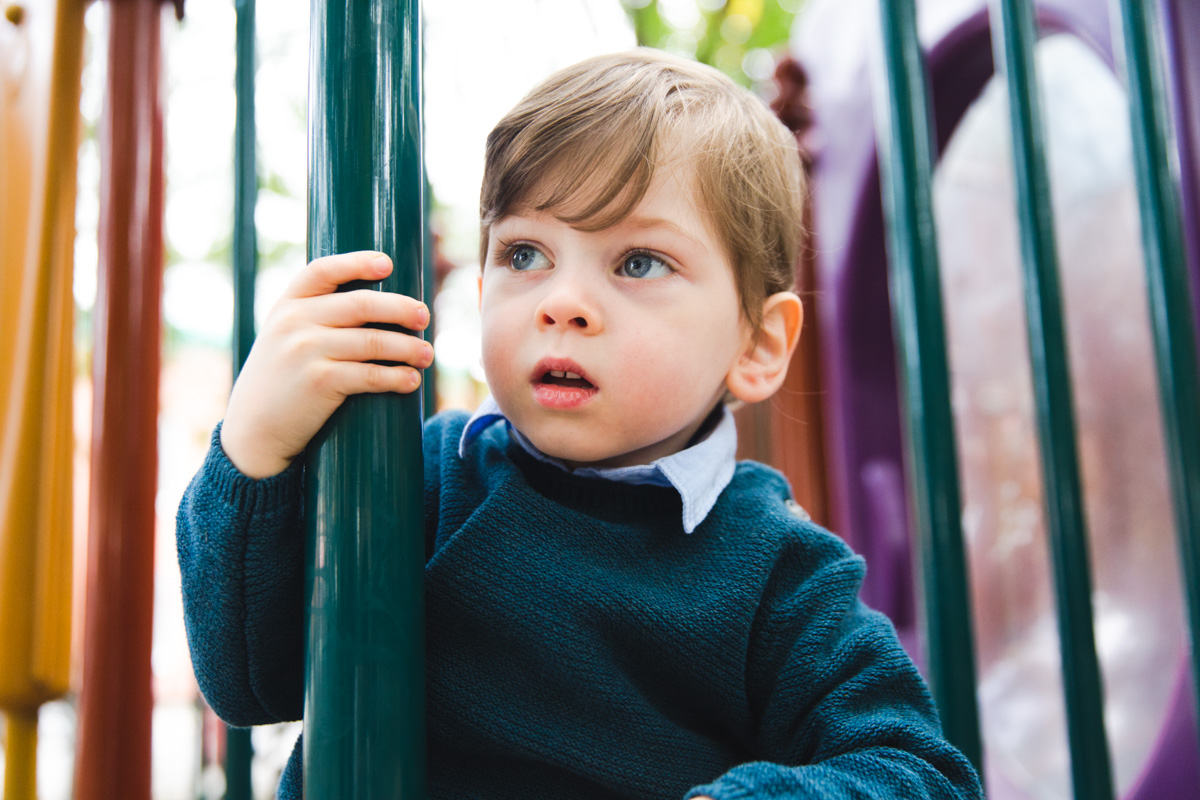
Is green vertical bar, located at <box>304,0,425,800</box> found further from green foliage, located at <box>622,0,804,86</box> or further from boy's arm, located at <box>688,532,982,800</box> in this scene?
green foliage, located at <box>622,0,804,86</box>

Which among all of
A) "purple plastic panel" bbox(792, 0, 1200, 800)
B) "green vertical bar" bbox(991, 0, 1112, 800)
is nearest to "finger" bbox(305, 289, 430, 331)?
"green vertical bar" bbox(991, 0, 1112, 800)

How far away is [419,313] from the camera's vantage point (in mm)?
560

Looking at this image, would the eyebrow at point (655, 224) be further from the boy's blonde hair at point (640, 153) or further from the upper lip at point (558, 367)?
the upper lip at point (558, 367)

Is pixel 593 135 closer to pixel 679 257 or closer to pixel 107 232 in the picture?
pixel 679 257

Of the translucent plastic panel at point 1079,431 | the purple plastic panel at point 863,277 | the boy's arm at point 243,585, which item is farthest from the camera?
the purple plastic panel at point 863,277

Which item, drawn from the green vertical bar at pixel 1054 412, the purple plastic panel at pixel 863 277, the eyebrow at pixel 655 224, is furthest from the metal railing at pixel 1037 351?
the purple plastic panel at pixel 863 277

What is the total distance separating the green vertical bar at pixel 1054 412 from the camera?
78cm

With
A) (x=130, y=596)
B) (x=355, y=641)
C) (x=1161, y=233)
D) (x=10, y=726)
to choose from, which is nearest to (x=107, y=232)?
(x=130, y=596)

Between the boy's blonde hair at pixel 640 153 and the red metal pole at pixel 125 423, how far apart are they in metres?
0.34

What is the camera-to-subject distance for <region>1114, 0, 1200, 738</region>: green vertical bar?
83 centimetres

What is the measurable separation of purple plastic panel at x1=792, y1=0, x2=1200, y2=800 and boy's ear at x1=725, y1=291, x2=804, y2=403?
127 cm

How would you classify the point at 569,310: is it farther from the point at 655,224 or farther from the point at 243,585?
the point at 243,585

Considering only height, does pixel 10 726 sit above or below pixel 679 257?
below

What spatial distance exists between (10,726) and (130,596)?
0.52 ft
